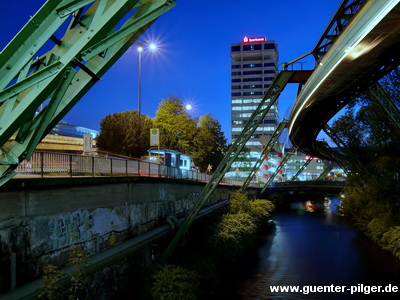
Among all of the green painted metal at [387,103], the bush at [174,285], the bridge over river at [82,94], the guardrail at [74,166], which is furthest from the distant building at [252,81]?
the bush at [174,285]

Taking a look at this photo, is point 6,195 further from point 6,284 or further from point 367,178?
point 367,178

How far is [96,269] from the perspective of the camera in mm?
10641

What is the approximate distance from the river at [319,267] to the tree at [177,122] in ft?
84.3

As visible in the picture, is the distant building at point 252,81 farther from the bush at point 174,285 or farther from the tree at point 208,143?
the bush at point 174,285

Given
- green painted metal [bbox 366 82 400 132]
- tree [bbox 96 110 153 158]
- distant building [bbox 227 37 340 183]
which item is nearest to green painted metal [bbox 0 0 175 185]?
green painted metal [bbox 366 82 400 132]

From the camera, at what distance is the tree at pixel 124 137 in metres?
48.2

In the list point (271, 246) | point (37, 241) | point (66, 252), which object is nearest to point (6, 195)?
point (37, 241)

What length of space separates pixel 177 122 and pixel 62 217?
44277mm

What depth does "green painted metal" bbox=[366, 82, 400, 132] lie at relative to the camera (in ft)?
83.8

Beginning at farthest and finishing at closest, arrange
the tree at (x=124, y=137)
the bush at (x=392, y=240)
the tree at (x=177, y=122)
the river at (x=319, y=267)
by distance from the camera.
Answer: the tree at (x=177, y=122) < the tree at (x=124, y=137) < the bush at (x=392, y=240) < the river at (x=319, y=267)

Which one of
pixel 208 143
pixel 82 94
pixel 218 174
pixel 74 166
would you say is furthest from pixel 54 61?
pixel 208 143

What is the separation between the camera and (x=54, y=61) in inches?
247

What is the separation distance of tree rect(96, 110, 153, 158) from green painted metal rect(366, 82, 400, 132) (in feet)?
96.8

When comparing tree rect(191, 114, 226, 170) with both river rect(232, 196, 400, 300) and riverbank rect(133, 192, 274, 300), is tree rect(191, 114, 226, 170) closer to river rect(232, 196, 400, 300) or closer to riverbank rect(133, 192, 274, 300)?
river rect(232, 196, 400, 300)
